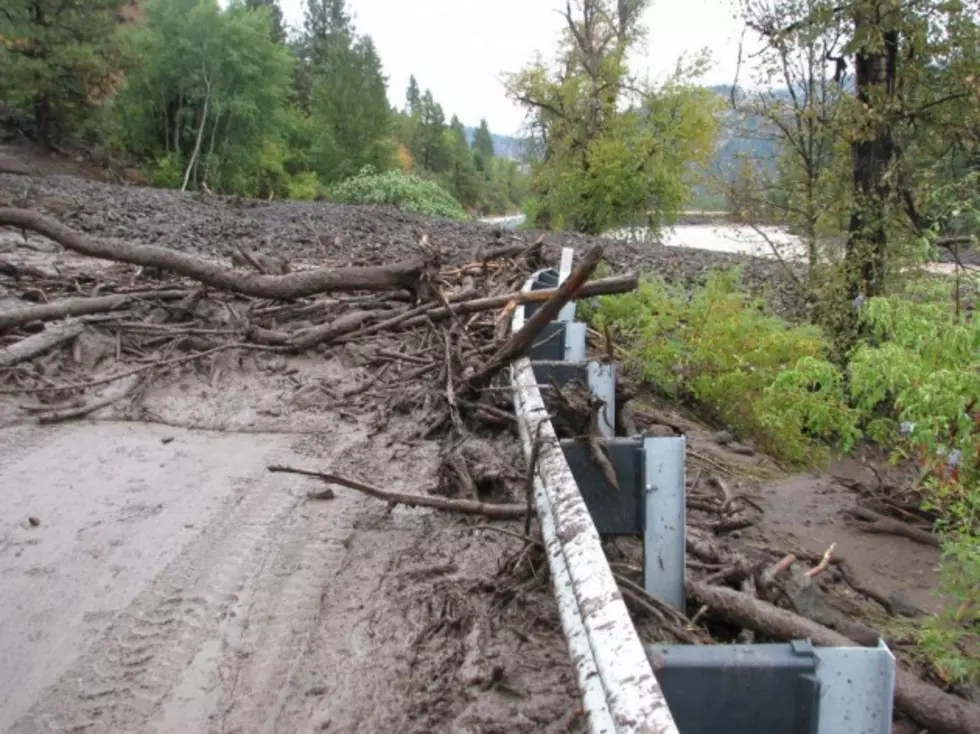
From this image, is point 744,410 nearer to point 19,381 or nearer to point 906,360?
point 906,360

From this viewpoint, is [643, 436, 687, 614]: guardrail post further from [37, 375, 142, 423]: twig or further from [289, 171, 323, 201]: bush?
[289, 171, 323, 201]: bush

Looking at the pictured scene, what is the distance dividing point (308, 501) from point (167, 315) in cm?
381

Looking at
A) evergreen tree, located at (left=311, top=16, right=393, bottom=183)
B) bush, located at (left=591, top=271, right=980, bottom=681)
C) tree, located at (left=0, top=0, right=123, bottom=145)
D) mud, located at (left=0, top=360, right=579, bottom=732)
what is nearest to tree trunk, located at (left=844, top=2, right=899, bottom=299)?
bush, located at (left=591, top=271, right=980, bottom=681)

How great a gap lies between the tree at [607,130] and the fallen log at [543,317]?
26.9 metres

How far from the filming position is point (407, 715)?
260cm

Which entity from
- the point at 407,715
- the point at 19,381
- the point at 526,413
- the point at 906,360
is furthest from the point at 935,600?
the point at 19,381

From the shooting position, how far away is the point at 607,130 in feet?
103

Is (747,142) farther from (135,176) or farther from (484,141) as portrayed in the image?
(484,141)

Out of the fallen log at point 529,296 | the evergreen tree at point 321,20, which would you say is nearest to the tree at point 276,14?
the evergreen tree at point 321,20

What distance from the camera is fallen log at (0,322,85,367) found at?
5969 millimetres

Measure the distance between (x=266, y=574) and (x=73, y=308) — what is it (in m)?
4.45

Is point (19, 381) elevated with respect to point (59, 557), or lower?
elevated

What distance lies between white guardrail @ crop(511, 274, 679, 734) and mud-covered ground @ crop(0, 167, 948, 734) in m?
0.56

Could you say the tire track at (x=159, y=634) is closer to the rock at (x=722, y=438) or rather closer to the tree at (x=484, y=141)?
the rock at (x=722, y=438)
